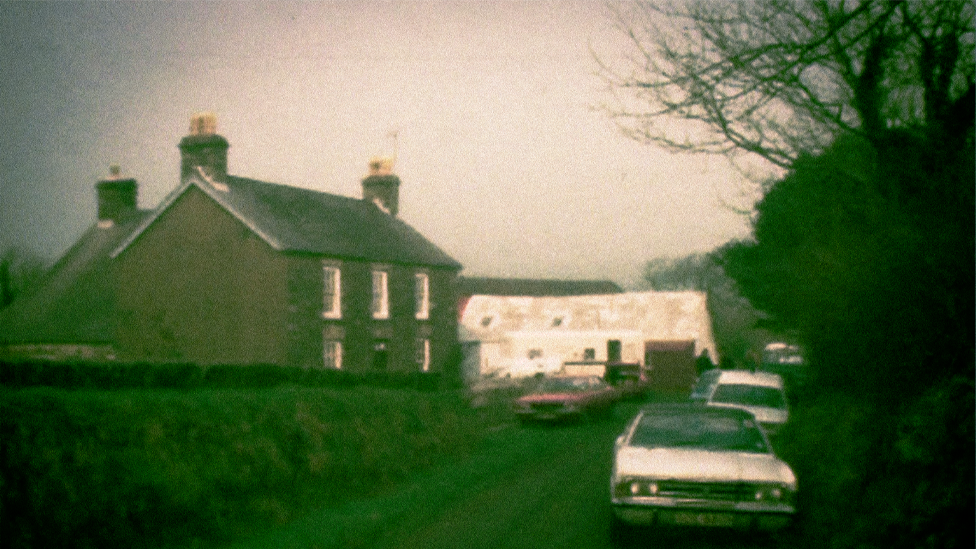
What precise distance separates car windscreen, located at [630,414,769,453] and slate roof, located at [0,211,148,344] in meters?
33.8

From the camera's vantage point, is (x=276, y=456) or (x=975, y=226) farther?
(x=276, y=456)

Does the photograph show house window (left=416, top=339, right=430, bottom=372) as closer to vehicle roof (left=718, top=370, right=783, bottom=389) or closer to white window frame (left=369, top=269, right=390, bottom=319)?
white window frame (left=369, top=269, right=390, bottom=319)

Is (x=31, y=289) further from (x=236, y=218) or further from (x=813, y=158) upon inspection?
(x=813, y=158)

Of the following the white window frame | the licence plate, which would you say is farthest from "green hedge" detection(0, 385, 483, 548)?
the white window frame

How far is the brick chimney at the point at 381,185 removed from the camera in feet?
149

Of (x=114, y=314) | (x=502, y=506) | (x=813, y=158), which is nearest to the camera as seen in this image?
(x=502, y=506)

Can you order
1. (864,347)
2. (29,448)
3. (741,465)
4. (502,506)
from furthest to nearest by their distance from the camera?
(502,506) → (864,347) → (741,465) → (29,448)

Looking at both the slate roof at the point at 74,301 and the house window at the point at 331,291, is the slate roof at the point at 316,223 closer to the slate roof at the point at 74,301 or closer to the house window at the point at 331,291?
the house window at the point at 331,291

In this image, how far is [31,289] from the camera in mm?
43094

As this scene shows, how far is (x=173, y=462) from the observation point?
28.8ft

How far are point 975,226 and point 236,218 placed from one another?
30626 millimetres

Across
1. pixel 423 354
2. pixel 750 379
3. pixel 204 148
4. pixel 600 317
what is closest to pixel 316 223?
pixel 204 148

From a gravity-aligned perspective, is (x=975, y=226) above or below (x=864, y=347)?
above

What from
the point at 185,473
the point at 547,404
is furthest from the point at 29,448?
the point at 547,404
